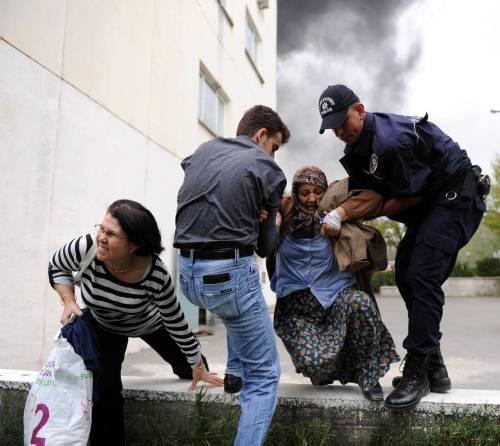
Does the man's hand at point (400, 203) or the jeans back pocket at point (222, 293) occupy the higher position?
the man's hand at point (400, 203)

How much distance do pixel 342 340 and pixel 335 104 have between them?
4.27 feet

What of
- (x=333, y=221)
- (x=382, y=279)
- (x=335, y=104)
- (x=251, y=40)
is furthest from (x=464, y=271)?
(x=335, y=104)

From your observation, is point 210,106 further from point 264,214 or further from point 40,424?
point 40,424

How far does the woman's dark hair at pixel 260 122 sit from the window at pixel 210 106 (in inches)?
264

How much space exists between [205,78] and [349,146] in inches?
298

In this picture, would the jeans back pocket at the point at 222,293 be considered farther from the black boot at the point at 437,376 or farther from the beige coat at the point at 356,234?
the black boot at the point at 437,376

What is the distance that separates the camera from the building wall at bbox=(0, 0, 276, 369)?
4.45 meters

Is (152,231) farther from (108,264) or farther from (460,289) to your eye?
(460,289)

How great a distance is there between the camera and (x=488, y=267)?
21.4 metres

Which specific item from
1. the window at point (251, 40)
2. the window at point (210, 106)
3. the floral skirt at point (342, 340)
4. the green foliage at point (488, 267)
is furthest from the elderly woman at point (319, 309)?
the green foliage at point (488, 267)

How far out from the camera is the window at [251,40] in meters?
12.9

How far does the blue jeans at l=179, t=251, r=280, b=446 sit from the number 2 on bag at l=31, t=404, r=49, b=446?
34.7 inches

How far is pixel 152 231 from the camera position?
2539mm

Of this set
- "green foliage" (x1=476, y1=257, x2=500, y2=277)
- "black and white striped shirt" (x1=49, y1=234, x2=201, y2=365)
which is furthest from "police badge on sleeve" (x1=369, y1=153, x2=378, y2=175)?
"green foliage" (x1=476, y1=257, x2=500, y2=277)
